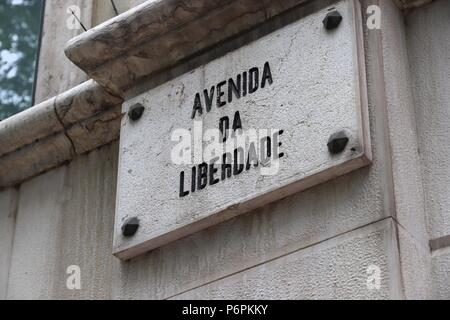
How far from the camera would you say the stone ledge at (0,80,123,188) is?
13.8ft

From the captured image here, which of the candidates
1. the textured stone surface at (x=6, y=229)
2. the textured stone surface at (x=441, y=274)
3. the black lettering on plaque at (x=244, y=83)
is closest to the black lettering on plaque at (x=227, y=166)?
the black lettering on plaque at (x=244, y=83)

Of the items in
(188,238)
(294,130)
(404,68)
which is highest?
(404,68)

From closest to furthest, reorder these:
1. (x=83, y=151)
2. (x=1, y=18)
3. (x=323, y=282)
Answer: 1. (x=323, y=282)
2. (x=83, y=151)
3. (x=1, y=18)

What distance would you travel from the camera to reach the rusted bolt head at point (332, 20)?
3.60 metres

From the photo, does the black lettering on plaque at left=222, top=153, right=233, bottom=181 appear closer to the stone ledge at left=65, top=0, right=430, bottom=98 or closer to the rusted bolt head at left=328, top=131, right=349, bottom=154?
the rusted bolt head at left=328, top=131, right=349, bottom=154

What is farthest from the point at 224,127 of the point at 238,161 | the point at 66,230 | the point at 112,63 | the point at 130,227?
the point at 66,230

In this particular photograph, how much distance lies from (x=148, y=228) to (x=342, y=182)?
64cm

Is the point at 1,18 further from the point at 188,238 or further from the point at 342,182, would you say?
the point at 342,182

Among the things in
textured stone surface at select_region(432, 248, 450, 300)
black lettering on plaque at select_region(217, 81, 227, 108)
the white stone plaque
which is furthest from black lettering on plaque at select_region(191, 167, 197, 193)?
textured stone surface at select_region(432, 248, 450, 300)

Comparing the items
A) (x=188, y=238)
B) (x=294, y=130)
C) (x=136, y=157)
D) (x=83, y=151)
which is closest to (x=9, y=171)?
(x=83, y=151)

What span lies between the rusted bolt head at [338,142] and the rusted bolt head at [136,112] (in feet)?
2.67

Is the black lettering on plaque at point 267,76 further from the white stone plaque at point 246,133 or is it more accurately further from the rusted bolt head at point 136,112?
the rusted bolt head at point 136,112

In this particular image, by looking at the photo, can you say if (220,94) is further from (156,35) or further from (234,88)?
(156,35)

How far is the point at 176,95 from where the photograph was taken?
12.8ft
